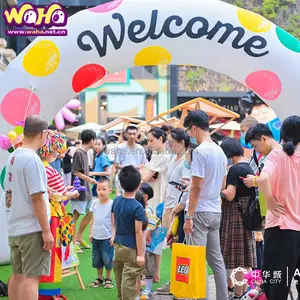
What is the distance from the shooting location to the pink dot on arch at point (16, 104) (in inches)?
250

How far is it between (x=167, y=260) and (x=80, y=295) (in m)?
1.93

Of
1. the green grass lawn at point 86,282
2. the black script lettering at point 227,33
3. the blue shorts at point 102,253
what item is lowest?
the green grass lawn at point 86,282

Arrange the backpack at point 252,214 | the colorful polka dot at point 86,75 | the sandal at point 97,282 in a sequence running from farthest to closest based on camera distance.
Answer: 1. the colorful polka dot at point 86,75
2. the sandal at point 97,282
3. the backpack at point 252,214

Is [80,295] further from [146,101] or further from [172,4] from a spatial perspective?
[146,101]

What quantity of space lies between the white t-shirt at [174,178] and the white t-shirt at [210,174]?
0.86m

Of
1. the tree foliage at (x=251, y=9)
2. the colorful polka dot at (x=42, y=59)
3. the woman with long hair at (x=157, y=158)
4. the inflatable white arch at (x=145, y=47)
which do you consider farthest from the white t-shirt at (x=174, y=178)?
the tree foliage at (x=251, y=9)

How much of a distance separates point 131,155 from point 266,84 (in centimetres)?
247

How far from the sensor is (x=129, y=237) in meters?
4.55

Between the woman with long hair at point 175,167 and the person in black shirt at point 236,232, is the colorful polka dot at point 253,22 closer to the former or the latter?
the woman with long hair at point 175,167

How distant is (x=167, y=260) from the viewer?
721 centimetres

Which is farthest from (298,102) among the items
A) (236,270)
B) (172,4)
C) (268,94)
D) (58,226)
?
(58,226)

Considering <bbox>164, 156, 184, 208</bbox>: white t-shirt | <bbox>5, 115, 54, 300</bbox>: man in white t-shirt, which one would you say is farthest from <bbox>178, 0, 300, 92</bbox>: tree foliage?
<bbox>5, 115, 54, 300</bbox>: man in white t-shirt

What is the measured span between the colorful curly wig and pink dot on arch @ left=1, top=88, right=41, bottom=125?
1.41 meters

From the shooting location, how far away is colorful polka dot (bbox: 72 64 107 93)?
644cm
